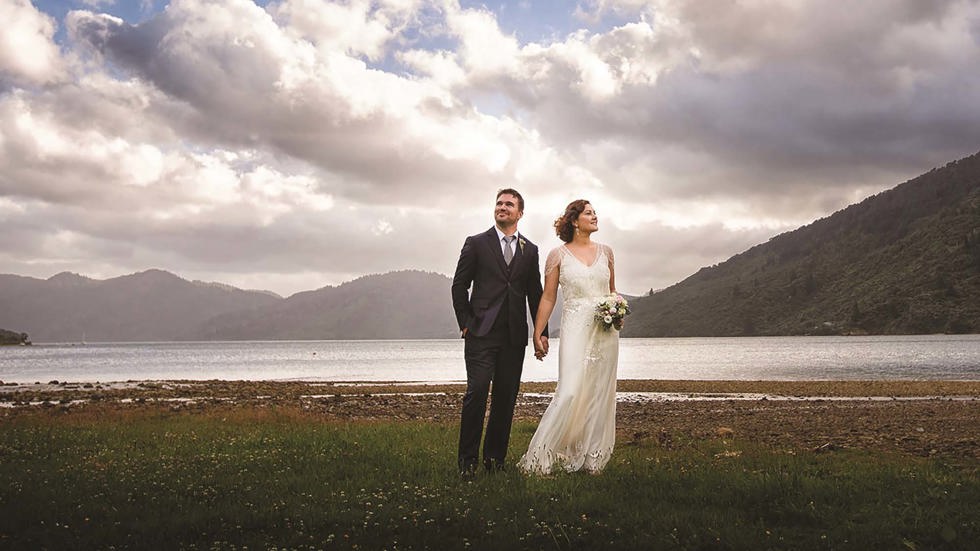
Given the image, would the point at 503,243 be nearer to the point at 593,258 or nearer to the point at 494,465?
the point at 593,258

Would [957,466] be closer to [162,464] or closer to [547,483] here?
[547,483]

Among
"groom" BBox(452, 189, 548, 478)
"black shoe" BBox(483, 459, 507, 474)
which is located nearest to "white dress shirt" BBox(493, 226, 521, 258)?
"groom" BBox(452, 189, 548, 478)

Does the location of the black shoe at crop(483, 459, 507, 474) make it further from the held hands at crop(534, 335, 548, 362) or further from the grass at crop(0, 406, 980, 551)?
the held hands at crop(534, 335, 548, 362)

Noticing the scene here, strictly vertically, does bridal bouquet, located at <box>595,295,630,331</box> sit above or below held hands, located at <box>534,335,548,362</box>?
above

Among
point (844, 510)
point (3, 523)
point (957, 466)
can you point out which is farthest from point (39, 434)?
point (957, 466)

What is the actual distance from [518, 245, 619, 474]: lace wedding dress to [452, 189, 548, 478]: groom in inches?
17.7

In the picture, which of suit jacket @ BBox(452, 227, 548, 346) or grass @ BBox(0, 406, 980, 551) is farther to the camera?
suit jacket @ BBox(452, 227, 548, 346)

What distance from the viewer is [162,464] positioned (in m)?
10.9

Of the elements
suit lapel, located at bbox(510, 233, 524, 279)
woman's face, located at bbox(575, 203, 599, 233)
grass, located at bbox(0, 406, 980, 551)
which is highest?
woman's face, located at bbox(575, 203, 599, 233)

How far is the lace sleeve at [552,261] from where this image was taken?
10008mm

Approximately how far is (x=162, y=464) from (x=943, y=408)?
28977 mm

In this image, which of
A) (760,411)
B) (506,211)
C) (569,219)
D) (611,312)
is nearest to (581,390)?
(611,312)

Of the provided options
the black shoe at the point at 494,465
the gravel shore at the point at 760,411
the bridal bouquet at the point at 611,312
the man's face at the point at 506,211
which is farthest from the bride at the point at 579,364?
the gravel shore at the point at 760,411

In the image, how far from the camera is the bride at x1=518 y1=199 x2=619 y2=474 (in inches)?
375
